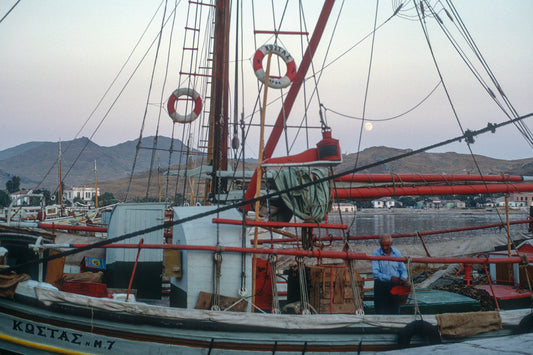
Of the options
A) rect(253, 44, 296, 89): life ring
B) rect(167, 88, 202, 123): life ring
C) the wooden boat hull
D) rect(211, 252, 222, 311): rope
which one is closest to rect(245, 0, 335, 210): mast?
rect(253, 44, 296, 89): life ring

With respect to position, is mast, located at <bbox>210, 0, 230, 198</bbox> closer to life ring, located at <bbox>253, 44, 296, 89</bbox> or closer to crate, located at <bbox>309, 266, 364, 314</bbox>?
life ring, located at <bbox>253, 44, 296, 89</bbox>

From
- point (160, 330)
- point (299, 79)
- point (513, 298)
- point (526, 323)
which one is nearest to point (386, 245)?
point (526, 323)

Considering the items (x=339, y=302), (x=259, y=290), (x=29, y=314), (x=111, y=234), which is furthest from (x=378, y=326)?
(x=111, y=234)

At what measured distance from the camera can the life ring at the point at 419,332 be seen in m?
7.00

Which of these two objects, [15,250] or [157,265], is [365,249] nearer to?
[157,265]

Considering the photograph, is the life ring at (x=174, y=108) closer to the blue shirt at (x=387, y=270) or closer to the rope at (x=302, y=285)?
the rope at (x=302, y=285)

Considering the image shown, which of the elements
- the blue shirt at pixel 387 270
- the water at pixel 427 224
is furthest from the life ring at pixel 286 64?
the water at pixel 427 224

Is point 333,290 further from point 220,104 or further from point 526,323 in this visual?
point 220,104

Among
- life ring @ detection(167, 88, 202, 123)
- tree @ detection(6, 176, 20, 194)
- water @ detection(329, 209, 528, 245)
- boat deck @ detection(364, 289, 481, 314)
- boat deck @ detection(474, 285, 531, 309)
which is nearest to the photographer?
boat deck @ detection(364, 289, 481, 314)

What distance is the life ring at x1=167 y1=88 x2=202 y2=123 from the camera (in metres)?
19.6

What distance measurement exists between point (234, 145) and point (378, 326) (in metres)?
7.98

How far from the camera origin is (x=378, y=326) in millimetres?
6961

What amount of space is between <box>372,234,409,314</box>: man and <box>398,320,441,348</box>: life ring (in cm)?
62

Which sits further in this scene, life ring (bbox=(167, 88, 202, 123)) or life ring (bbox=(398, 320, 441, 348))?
life ring (bbox=(167, 88, 202, 123))
